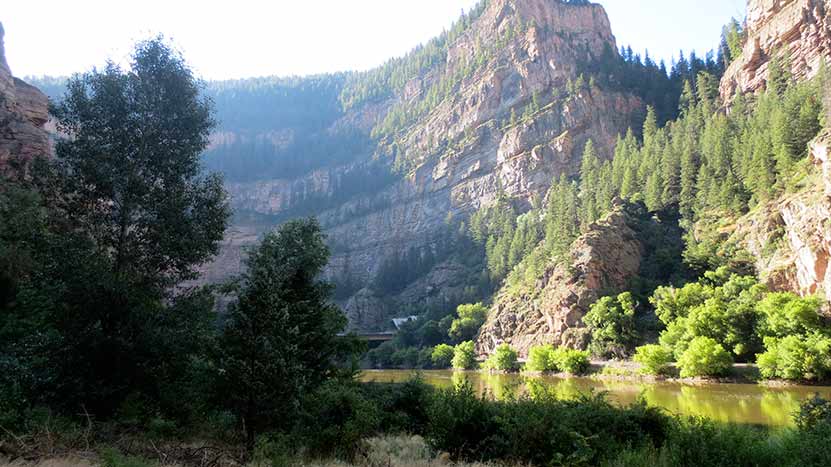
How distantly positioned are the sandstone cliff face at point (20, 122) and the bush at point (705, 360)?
47624 millimetres

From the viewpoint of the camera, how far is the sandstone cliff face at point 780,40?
267ft

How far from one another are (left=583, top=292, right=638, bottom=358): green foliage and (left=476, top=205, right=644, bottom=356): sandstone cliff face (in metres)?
2.36

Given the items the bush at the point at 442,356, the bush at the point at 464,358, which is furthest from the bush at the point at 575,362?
the bush at the point at 442,356

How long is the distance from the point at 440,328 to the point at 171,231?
76.3 m

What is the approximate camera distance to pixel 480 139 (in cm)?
13375

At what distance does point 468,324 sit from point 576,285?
79.4ft

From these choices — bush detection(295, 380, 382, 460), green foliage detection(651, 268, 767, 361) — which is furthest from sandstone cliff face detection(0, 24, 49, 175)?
green foliage detection(651, 268, 767, 361)

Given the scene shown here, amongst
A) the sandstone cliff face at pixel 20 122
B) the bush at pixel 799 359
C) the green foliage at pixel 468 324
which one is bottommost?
the bush at pixel 799 359

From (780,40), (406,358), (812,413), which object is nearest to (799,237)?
(812,413)

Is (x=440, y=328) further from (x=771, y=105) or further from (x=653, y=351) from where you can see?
(x=771, y=105)

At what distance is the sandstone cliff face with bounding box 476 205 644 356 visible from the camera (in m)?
61.7

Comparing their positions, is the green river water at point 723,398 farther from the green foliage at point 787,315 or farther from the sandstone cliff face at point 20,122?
the sandstone cliff face at point 20,122

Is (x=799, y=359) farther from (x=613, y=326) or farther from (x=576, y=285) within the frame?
(x=576, y=285)

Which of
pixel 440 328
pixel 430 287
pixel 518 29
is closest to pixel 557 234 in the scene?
pixel 440 328
